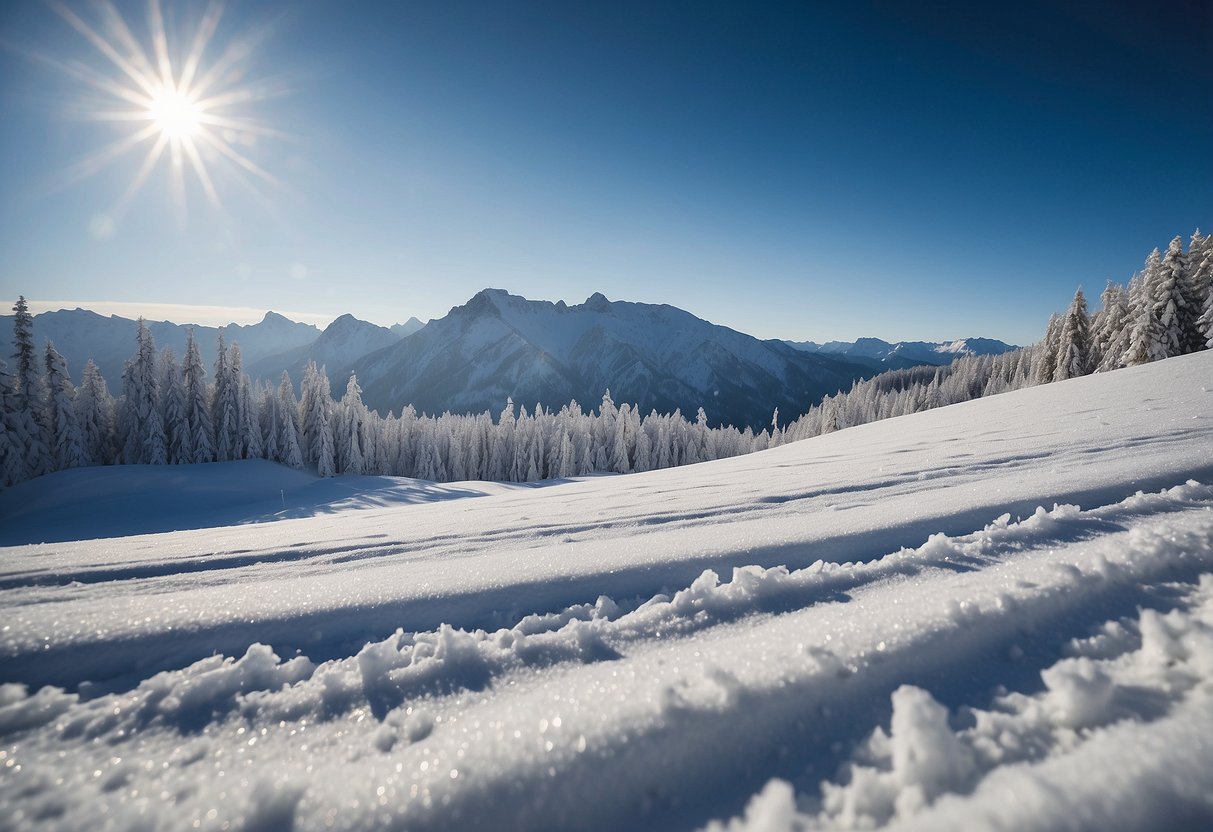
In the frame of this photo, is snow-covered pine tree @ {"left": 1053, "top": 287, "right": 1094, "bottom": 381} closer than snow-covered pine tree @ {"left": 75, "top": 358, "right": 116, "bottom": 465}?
No

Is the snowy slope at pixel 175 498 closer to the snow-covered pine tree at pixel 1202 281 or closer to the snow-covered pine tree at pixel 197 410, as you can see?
the snow-covered pine tree at pixel 197 410

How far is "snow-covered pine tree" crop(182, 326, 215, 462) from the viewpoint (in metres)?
35.3

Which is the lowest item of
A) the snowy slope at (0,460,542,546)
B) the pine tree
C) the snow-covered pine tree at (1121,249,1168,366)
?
the snowy slope at (0,460,542,546)

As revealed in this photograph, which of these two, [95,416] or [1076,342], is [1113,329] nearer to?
[1076,342]

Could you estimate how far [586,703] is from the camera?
4.59 feet

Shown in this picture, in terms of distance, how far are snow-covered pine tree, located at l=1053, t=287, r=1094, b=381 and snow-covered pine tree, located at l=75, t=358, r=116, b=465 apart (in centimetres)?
7995

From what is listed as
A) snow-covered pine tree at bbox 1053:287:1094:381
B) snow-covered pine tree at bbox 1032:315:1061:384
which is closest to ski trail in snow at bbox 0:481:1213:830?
snow-covered pine tree at bbox 1053:287:1094:381

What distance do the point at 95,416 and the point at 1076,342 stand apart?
82670 mm

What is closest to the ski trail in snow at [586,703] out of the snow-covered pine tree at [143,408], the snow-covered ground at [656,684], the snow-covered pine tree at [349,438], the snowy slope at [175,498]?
the snow-covered ground at [656,684]

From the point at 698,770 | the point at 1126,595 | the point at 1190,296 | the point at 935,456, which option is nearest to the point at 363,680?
the point at 698,770

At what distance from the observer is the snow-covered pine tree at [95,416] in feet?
113

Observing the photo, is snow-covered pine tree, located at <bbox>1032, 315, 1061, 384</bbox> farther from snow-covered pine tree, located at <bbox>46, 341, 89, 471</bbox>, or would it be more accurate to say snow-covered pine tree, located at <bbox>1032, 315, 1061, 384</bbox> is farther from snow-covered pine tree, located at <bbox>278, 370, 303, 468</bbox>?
snow-covered pine tree, located at <bbox>46, 341, 89, 471</bbox>

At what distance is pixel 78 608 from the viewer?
2266 millimetres

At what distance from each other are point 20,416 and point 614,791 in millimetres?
45603
